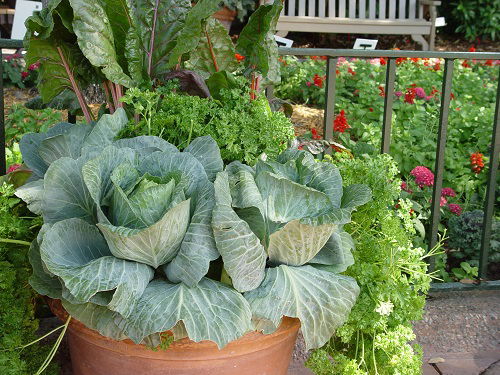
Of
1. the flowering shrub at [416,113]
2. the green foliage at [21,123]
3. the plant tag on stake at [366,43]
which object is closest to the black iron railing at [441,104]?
the flowering shrub at [416,113]

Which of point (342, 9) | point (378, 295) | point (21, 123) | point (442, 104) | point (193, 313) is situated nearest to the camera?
point (193, 313)

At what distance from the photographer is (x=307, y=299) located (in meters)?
1.74

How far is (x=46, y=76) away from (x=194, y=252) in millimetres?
935

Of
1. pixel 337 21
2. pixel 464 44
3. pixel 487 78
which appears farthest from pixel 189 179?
pixel 464 44

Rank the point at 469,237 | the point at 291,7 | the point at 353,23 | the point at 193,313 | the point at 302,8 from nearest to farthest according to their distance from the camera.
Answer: the point at 193,313 → the point at 469,237 → the point at 353,23 → the point at 302,8 → the point at 291,7

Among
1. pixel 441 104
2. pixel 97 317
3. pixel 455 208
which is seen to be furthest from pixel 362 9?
pixel 97 317

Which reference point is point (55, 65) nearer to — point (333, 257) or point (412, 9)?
point (333, 257)

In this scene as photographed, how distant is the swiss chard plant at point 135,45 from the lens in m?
2.05

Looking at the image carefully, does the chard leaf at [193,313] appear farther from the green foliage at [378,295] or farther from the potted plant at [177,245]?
the green foliage at [378,295]

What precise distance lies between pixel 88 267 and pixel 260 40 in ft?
3.34

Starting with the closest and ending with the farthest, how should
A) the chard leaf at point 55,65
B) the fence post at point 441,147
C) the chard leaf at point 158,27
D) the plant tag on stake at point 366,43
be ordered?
the chard leaf at point 55,65 < the chard leaf at point 158,27 < the fence post at point 441,147 < the plant tag on stake at point 366,43

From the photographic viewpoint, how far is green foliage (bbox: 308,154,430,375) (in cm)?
199

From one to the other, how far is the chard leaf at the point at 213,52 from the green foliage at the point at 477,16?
30.9ft

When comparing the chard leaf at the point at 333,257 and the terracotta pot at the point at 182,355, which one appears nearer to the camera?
the terracotta pot at the point at 182,355
